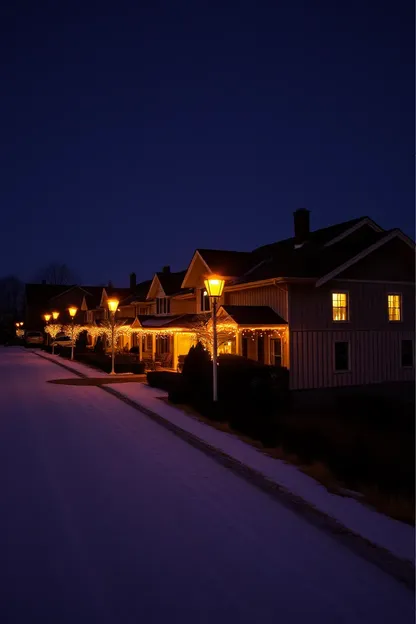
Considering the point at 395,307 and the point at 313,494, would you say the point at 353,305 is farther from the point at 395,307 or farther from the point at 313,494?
the point at 313,494

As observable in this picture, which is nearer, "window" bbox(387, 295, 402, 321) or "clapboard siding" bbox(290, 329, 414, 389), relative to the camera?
"clapboard siding" bbox(290, 329, 414, 389)

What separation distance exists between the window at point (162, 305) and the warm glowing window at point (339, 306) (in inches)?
556

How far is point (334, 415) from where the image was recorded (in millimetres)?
14250

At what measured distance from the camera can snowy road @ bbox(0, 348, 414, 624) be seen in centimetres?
412

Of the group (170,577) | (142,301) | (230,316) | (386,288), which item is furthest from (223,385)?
(142,301)

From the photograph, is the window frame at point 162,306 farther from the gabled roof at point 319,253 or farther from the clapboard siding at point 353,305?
the clapboard siding at point 353,305

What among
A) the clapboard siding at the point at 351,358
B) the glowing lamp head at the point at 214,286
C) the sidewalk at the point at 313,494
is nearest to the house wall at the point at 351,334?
the clapboard siding at the point at 351,358

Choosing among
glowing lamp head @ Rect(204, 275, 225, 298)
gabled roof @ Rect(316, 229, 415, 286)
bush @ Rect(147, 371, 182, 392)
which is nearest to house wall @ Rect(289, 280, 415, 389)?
gabled roof @ Rect(316, 229, 415, 286)

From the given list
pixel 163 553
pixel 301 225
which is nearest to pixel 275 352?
pixel 301 225

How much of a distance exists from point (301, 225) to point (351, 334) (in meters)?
7.24

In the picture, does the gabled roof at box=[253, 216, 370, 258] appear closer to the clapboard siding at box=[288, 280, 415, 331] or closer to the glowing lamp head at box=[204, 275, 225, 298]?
the clapboard siding at box=[288, 280, 415, 331]

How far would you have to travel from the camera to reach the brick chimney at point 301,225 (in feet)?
86.6

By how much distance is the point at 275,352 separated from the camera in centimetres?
2231

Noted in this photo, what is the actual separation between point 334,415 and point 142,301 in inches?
1066
